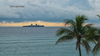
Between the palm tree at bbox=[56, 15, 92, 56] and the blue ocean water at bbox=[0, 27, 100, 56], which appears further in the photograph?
the blue ocean water at bbox=[0, 27, 100, 56]

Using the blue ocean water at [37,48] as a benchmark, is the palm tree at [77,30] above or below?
above

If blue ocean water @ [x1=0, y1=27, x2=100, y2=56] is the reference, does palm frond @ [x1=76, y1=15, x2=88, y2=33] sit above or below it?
above

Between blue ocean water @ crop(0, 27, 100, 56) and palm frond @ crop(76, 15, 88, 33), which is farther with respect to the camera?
blue ocean water @ crop(0, 27, 100, 56)

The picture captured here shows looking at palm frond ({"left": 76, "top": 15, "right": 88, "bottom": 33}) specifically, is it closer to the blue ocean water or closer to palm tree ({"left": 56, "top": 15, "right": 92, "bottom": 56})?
palm tree ({"left": 56, "top": 15, "right": 92, "bottom": 56})

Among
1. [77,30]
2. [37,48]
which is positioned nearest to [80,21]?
[77,30]

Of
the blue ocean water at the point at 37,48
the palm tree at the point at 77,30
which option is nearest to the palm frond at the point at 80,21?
the palm tree at the point at 77,30

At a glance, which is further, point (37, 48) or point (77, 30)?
point (37, 48)

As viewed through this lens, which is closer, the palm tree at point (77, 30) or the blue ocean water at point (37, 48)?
the palm tree at point (77, 30)

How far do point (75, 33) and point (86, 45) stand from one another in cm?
219

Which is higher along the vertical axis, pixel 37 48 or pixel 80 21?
pixel 80 21

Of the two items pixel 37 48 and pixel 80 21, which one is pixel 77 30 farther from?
pixel 37 48

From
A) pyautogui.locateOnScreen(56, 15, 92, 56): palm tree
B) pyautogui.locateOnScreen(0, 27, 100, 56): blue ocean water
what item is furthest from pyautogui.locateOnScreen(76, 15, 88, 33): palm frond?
pyautogui.locateOnScreen(0, 27, 100, 56): blue ocean water

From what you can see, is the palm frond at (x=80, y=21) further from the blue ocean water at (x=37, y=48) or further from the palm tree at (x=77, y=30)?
the blue ocean water at (x=37, y=48)

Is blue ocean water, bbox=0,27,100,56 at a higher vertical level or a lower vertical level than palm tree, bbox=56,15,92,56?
lower
